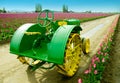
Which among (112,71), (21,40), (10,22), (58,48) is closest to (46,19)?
(21,40)

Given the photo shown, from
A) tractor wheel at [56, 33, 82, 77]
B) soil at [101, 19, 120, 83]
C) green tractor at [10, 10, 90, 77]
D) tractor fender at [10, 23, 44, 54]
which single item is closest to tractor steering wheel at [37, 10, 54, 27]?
green tractor at [10, 10, 90, 77]

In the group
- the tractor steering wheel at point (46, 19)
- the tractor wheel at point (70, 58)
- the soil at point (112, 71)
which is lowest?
the soil at point (112, 71)

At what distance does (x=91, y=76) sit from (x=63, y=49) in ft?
2.58

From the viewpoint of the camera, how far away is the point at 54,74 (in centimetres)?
491

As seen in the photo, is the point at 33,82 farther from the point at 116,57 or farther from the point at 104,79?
the point at 116,57

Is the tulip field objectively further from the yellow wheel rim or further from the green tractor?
the yellow wheel rim

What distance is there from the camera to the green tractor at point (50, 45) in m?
3.84

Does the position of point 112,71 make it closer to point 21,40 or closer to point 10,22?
point 21,40

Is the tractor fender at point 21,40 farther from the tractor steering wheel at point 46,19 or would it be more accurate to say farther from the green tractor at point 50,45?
the tractor steering wheel at point 46,19

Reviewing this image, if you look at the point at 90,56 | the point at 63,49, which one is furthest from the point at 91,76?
the point at 90,56

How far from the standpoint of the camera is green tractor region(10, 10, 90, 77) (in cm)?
384

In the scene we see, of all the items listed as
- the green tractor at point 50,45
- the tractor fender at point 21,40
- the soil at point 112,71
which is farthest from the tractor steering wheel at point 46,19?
the soil at point 112,71

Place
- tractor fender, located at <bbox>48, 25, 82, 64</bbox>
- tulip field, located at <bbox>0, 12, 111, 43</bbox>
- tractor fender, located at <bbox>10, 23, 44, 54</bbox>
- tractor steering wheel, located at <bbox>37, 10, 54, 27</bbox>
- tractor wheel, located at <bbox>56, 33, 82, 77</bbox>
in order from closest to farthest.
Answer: tractor fender, located at <bbox>48, 25, 82, 64</bbox> < tractor wheel, located at <bbox>56, 33, 82, 77</bbox> < tractor fender, located at <bbox>10, 23, 44, 54</bbox> < tractor steering wheel, located at <bbox>37, 10, 54, 27</bbox> < tulip field, located at <bbox>0, 12, 111, 43</bbox>

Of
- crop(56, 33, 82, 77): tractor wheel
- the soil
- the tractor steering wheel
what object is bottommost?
the soil
